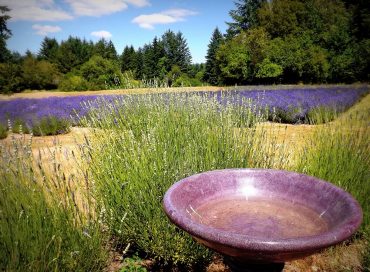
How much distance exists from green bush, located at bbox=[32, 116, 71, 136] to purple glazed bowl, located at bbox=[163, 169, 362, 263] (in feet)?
28.9

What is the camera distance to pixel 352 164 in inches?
138

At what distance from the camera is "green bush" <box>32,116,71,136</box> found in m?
10.0

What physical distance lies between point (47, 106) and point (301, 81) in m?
28.9

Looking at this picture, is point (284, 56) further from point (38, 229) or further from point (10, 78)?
point (38, 229)

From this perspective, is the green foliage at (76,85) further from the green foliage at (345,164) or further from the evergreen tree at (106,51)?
the green foliage at (345,164)

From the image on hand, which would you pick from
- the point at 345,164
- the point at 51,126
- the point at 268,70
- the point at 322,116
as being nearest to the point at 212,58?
the point at 268,70

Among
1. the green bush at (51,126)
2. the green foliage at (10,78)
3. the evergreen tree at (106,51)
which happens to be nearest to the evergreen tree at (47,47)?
the evergreen tree at (106,51)

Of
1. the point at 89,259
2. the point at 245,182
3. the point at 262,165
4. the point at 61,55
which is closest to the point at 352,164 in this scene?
the point at 262,165

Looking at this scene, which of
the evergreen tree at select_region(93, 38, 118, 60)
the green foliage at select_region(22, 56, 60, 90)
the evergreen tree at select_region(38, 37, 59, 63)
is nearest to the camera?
the green foliage at select_region(22, 56, 60, 90)

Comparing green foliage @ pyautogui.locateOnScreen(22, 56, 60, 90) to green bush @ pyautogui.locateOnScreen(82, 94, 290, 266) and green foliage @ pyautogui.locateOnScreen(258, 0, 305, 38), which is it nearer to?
green foliage @ pyautogui.locateOnScreen(258, 0, 305, 38)

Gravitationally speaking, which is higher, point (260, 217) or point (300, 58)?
point (300, 58)

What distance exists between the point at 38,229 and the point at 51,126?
29.3 feet

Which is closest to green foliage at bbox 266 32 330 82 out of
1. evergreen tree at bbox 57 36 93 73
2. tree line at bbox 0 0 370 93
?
tree line at bbox 0 0 370 93

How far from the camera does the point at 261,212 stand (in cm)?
199
